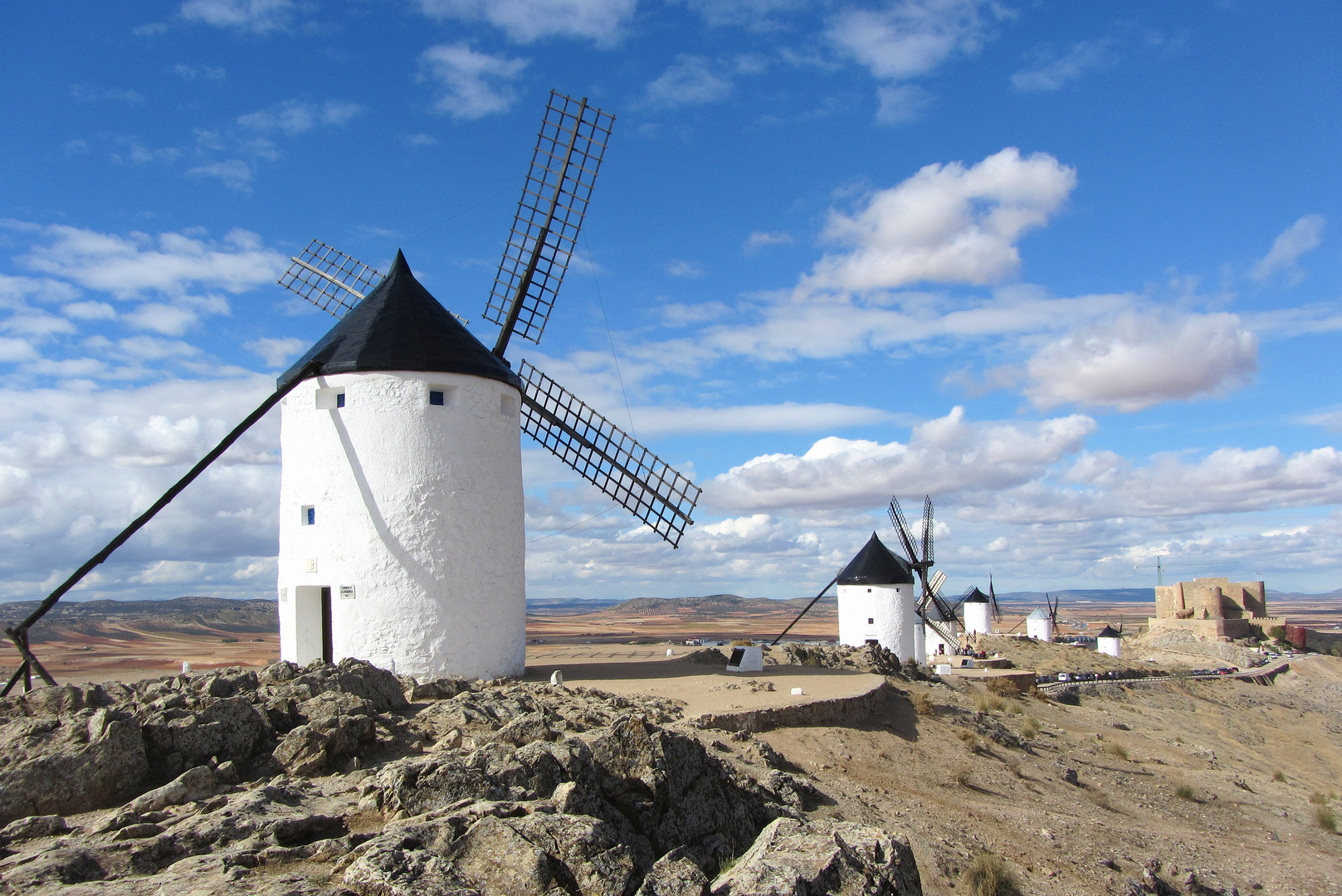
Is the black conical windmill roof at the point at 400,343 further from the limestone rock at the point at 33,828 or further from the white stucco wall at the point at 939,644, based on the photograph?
the white stucco wall at the point at 939,644

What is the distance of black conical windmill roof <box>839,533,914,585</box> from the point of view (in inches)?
1200

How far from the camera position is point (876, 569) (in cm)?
3080

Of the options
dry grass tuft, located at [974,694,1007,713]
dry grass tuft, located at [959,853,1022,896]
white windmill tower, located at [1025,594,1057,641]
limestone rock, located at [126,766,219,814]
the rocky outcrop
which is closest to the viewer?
the rocky outcrop

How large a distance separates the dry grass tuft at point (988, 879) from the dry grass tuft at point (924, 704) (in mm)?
7028

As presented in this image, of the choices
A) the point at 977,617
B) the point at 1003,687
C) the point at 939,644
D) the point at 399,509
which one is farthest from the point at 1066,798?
the point at 977,617

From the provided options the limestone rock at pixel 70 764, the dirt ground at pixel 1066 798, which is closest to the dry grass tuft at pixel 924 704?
the dirt ground at pixel 1066 798

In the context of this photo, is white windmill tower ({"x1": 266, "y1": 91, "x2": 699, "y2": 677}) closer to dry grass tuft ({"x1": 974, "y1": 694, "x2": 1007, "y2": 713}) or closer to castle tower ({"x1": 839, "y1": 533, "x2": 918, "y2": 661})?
dry grass tuft ({"x1": 974, "y1": 694, "x2": 1007, "y2": 713})

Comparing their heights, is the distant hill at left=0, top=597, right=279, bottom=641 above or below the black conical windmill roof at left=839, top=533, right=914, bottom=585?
below

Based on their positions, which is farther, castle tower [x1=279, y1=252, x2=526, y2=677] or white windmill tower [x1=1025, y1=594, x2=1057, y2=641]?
white windmill tower [x1=1025, y1=594, x2=1057, y2=641]

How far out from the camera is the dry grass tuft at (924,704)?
50.9 feet

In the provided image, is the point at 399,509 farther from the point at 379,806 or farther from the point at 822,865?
the point at 822,865

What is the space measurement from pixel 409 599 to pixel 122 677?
22.2 feet

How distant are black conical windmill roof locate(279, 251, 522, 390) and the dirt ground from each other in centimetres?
780

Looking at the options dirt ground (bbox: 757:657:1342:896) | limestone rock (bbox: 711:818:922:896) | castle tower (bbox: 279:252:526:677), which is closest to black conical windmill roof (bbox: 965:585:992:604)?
dirt ground (bbox: 757:657:1342:896)
